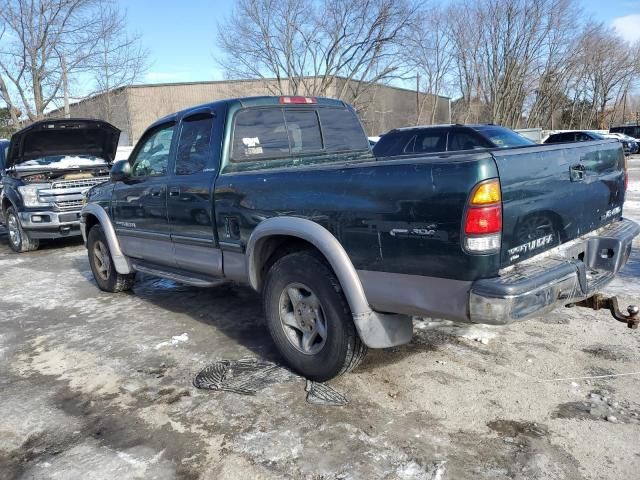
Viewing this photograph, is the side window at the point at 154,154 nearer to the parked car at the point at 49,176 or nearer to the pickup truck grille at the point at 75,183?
the parked car at the point at 49,176

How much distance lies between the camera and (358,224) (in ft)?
10.4

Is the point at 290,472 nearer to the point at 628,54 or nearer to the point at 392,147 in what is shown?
the point at 392,147

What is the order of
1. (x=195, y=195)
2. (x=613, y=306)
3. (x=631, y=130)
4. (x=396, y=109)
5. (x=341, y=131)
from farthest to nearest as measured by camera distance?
1. (x=396, y=109)
2. (x=631, y=130)
3. (x=341, y=131)
4. (x=195, y=195)
5. (x=613, y=306)

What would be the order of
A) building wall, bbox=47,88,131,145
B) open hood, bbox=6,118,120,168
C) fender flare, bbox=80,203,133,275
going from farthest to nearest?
building wall, bbox=47,88,131,145 < open hood, bbox=6,118,120,168 < fender flare, bbox=80,203,133,275

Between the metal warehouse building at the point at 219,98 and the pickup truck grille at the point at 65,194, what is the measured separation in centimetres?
2616

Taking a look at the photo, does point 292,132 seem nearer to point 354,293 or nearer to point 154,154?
point 154,154

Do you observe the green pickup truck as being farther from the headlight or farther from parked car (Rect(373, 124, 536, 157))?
the headlight

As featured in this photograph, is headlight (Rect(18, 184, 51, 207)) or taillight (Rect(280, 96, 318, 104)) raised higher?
taillight (Rect(280, 96, 318, 104))

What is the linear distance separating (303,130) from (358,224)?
1.86 metres

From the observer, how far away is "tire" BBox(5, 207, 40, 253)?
941 cm

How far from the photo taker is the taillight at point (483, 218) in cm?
269

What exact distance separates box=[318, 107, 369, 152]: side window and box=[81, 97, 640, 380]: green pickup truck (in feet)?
0.04

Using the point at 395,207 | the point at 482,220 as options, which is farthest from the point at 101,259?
the point at 482,220

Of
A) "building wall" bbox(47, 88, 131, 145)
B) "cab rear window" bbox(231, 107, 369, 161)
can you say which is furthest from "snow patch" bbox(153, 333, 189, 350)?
"building wall" bbox(47, 88, 131, 145)
